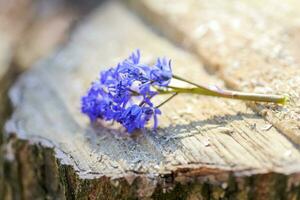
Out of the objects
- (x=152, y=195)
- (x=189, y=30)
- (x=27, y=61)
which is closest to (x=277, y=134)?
(x=152, y=195)

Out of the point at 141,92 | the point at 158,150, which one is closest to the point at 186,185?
the point at 158,150

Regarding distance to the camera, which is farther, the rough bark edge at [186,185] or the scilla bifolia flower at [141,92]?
the scilla bifolia flower at [141,92]

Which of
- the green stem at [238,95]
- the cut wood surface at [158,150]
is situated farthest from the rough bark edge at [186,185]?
the green stem at [238,95]

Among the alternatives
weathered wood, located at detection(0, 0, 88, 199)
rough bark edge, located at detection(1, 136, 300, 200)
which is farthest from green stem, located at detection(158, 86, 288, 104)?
weathered wood, located at detection(0, 0, 88, 199)

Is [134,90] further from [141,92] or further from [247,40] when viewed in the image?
[247,40]

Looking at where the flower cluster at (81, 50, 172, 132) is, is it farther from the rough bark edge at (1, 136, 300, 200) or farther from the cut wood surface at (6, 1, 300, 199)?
the rough bark edge at (1, 136, 300, 200)

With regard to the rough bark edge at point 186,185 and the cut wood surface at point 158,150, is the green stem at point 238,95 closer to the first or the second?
the cut wood surface at point 158,150

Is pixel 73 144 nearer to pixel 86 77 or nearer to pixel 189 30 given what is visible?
pixel 86 77
